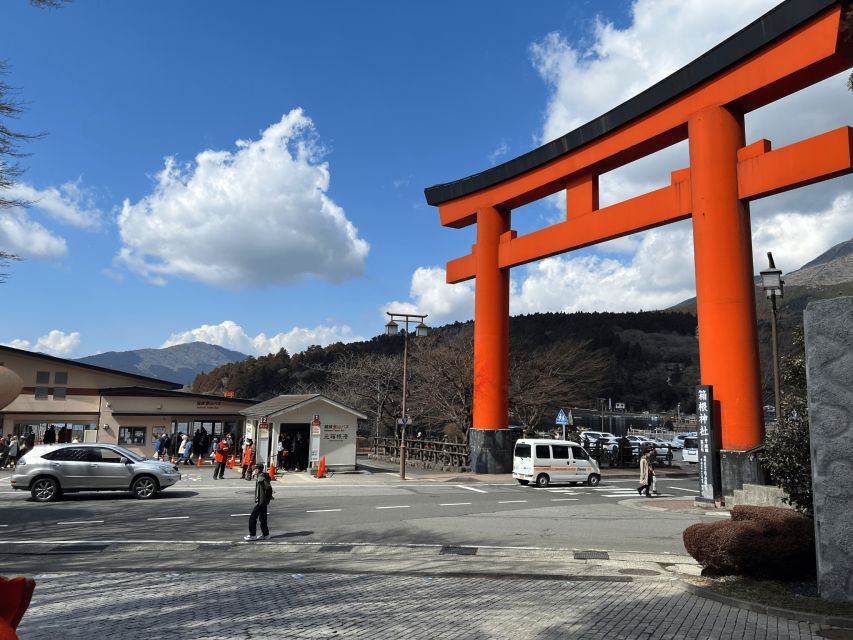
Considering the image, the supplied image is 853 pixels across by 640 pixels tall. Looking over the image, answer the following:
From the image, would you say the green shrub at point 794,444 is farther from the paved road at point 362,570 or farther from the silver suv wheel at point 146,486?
the silver suv wheel at point 146,486

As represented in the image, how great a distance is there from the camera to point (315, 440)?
27016mm

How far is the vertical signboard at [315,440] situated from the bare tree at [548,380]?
1366cm

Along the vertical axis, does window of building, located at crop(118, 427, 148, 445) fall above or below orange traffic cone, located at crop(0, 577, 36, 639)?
below

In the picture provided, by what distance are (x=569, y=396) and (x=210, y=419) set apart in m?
21.0

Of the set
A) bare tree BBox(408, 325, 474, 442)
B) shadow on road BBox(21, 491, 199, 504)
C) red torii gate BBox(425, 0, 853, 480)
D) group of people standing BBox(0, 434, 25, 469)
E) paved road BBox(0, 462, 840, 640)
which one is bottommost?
shadow on road BBox(21, 491, 199, 504)

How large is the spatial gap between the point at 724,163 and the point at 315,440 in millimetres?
19637

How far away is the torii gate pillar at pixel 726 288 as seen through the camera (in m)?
17.8

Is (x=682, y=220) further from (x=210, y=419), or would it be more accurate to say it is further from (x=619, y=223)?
(x=210, y=419)

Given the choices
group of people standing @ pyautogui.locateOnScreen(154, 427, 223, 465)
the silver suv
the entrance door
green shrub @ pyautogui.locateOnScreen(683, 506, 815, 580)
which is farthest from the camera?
group of people standing @ pyautogui.locateOnScreen(154, 427, 223, 465)

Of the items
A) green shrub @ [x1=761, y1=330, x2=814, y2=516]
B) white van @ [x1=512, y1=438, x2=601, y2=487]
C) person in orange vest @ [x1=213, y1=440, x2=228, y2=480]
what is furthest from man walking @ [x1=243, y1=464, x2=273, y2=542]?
white van @ [x1=512, y1=438, x2=601, y2=487]

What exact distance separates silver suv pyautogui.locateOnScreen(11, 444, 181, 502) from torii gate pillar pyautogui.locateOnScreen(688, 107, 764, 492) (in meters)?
17.2

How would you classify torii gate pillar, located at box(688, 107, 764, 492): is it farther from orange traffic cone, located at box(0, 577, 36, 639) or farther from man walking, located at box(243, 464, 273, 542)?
orange traffic cone, located at box(0, 577, 36, 639)

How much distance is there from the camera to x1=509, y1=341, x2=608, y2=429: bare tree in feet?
118

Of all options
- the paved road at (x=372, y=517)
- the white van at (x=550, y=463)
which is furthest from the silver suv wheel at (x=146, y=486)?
the white van at (x=550, y=463)
